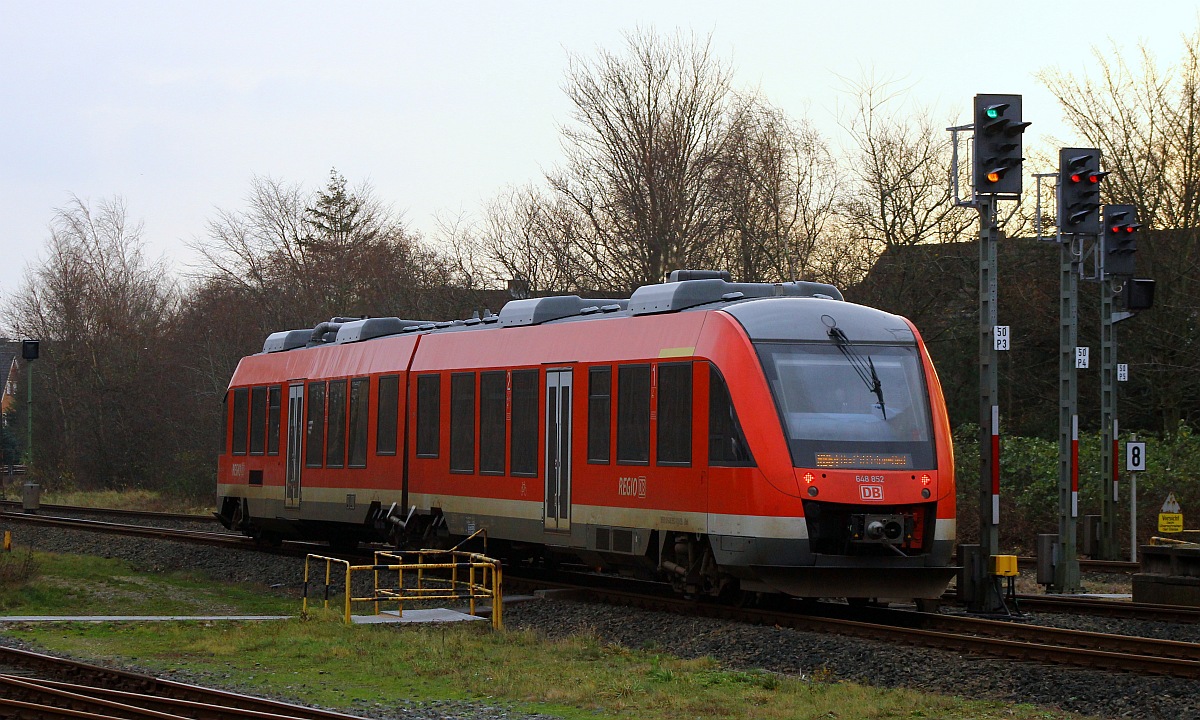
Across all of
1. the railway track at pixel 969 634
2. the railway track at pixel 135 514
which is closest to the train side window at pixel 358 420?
the railway track at pixel 969 634

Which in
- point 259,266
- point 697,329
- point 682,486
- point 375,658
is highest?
point 259,266

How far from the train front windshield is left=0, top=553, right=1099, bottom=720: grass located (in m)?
2.68

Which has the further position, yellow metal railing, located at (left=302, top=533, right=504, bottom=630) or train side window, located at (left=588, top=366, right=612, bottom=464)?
train side window, located at (left=588, top=366, right=612, bottom=464)

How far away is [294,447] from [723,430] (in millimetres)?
11783

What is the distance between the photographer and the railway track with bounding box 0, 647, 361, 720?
9.59 m

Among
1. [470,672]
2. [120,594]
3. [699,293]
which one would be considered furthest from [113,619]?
[699,293]

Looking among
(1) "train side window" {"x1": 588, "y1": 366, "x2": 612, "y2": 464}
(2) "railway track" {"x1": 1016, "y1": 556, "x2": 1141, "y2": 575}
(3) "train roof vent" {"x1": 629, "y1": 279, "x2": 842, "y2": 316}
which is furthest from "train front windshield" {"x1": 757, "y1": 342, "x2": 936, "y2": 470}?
(2) "railway track" {"x1": 1016, "y1": 556, "x2": 1141, "y2": 575}

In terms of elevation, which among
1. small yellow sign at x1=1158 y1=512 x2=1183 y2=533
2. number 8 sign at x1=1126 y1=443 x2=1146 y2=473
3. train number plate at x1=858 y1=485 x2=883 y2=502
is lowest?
small yellow sign at x1=1158 y1=512 x2=1183 y2=533

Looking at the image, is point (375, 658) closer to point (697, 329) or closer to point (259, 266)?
point (697, 329)

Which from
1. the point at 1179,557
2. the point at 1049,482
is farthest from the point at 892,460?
the point at 1049,482

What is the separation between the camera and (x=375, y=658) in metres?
12.8

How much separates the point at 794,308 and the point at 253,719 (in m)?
7.47

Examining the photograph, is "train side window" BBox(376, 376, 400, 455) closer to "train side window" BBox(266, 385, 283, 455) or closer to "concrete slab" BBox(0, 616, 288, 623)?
"train side window" BBox(266, 385, 283, 455)

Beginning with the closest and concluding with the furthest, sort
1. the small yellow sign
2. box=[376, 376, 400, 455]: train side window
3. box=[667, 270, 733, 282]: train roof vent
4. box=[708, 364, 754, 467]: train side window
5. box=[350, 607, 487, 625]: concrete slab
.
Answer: box=[708, 364, 754, 467]: train side window < box=[350, 607, 487, 625]: concrete slab < box=[667, 270, 733, 282]: train roof vent < box=[376, 376, 400, 455]: train side window < the small yellow sign
